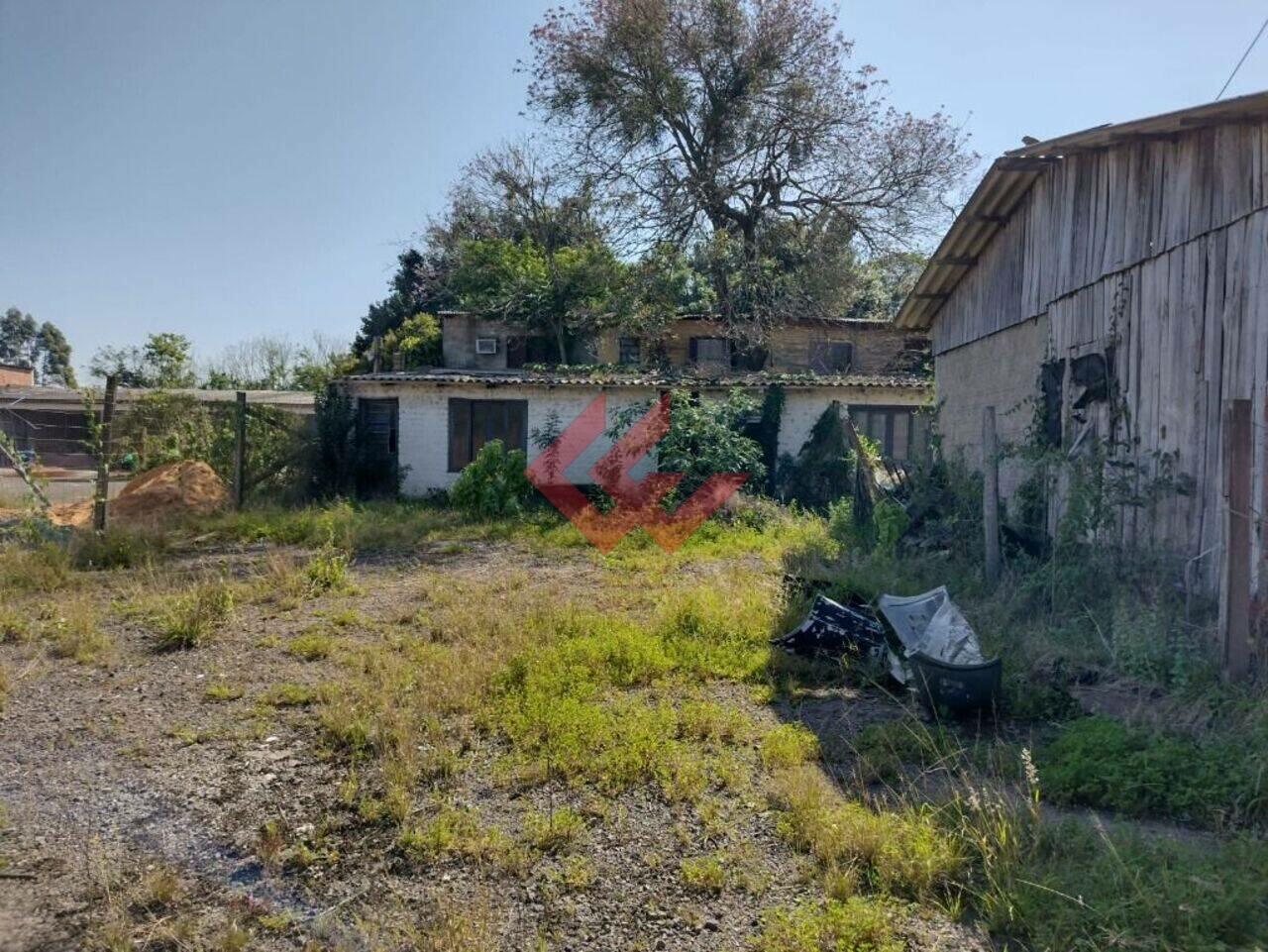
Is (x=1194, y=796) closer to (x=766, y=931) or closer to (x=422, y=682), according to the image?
(x=766, y=931)

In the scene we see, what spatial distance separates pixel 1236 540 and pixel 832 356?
55.9ft

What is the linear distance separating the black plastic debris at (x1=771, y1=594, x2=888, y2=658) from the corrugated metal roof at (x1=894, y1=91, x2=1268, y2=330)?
4.42 m

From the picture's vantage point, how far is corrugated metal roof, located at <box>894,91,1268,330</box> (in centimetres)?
580

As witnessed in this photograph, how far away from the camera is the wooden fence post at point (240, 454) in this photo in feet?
42.8

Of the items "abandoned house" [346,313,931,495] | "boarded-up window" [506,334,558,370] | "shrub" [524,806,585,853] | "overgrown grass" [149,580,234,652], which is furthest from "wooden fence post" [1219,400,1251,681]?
"boarded-up window" [506,334,558,370]

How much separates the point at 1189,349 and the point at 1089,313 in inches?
60.8

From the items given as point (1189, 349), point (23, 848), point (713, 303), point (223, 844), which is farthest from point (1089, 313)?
point (713, 303)

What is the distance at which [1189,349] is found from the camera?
611 cm

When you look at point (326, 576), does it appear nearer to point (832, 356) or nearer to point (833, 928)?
point (833, 928)

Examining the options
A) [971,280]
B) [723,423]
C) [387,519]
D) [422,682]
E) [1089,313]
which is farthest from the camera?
[723,423]

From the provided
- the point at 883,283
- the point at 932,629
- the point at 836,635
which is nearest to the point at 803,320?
the point at 883,283

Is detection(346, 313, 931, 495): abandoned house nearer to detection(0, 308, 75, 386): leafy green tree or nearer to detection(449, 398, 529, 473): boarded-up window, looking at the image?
detection(449, 398, 529, 473): boarded-up window

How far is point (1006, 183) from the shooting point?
8.70 m

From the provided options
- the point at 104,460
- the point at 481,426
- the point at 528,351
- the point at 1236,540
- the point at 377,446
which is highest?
the point at 528,351
